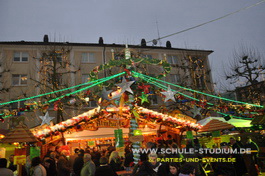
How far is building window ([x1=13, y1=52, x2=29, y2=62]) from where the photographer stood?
2305 cm

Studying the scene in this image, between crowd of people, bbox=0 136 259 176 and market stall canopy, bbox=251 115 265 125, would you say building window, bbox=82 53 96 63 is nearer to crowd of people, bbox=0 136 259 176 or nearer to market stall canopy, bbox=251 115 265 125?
crowd of people, bbox=0 136 259 176

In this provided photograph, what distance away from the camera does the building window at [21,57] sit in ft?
75.6

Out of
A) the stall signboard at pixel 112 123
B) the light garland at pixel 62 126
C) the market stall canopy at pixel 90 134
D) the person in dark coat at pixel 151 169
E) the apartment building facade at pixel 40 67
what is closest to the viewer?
the person in dark coat at pixel 151 169

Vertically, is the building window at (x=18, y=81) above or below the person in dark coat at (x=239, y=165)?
above

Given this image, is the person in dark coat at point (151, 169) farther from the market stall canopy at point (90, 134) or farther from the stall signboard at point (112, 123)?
the market stall canopy at point (90, 134)

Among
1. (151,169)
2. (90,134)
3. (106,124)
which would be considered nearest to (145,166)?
(151,169)

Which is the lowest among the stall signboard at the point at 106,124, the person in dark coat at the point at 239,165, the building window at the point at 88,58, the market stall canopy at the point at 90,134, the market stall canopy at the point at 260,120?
the person in dark coat at the point at 239,165

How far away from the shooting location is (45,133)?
9.72 m

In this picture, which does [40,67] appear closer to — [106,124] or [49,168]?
[106,124]

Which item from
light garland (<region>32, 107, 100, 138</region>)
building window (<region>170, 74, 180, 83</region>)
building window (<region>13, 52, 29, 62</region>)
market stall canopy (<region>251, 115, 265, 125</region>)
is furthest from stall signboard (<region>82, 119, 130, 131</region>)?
building window (<region>13, 52, 29, 62</region>)

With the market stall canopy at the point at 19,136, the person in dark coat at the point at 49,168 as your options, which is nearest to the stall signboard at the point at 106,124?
the market stall canopy at the point at 19,136

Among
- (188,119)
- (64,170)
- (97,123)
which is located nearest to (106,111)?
(97,123)

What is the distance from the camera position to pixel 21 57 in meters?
23.2

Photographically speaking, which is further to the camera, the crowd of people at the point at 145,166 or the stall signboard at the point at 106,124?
the stall signboard at the point at 106,124
